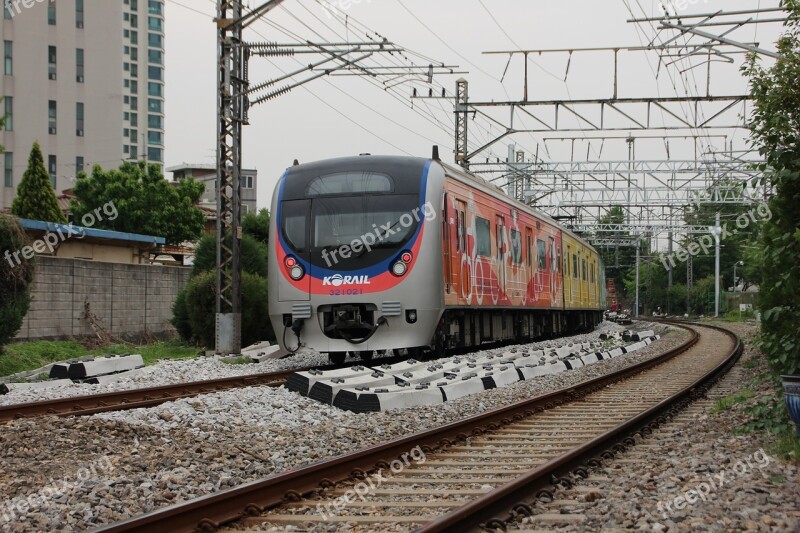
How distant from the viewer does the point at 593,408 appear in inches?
429

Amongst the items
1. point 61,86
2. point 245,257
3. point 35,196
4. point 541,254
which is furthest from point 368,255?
point 61,86

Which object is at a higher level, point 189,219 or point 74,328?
point 189,219

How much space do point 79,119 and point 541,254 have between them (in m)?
48.0

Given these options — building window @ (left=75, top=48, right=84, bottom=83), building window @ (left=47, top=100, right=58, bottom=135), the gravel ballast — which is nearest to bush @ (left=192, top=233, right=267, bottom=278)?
the gravel ballast

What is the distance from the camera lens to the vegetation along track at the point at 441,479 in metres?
5.25

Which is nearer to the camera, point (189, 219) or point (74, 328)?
point (74, 328)

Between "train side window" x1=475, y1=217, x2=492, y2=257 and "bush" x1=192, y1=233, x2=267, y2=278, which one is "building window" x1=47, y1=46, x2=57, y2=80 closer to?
"bush" x1=192, y1=233, x2=267, y2=278

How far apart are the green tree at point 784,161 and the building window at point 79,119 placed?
196 ft

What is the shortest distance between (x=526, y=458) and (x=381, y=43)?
12129 mm

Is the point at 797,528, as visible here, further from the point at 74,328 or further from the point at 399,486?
the point at 74,328

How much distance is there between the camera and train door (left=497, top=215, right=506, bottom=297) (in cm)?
1861

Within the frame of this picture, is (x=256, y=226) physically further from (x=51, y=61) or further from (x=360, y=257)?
(x=51, y=61)

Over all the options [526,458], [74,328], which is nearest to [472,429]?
[526,458]

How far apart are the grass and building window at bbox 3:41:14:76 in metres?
39.3
